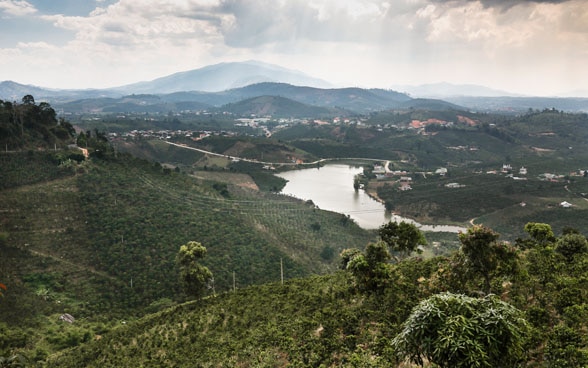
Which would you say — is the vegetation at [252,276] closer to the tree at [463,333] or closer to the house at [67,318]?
the tree at [463,333]

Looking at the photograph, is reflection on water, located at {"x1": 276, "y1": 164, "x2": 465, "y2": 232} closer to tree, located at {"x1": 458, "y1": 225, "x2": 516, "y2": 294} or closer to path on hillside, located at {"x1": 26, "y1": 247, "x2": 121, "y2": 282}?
path on hillside, located at {"x1": 26, "y1": 247, "x2": 121, "y2": 282}

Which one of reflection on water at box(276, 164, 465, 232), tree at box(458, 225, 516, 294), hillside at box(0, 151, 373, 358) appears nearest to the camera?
tree at box(458, 225, 516, 294)

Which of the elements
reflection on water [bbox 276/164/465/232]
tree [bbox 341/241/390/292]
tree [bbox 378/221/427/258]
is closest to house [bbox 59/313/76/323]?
tree [bbox 341/241/390/292]

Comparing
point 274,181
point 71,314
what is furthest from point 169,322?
point 274,181

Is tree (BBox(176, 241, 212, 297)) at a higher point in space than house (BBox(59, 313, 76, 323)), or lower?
higher

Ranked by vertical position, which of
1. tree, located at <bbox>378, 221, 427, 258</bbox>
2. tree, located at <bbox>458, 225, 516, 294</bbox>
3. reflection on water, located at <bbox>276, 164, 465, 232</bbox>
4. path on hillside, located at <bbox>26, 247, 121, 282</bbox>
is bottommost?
reflection on water, located at <bbox>276, 164, 465, 232</bbox>
